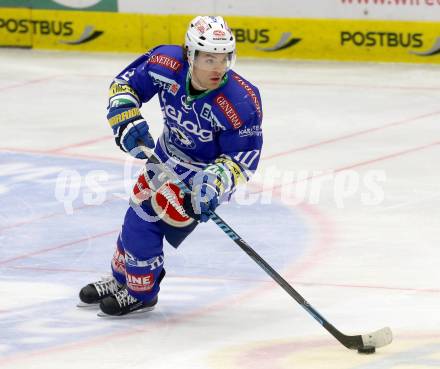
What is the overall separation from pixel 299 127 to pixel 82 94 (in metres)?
2.13

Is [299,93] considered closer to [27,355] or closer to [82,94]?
[82,94]

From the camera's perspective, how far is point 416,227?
7715 millimetres

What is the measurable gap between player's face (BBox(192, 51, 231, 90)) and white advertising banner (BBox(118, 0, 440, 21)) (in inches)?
249

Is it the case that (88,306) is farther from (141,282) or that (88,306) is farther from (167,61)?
(167,61)

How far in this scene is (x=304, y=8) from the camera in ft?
40.5

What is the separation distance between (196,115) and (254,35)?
661 centimetres

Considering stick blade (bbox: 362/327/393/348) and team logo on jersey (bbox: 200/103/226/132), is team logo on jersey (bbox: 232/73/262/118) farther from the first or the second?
stick blade (bbox: 362/327/393/348)

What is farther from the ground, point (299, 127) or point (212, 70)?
point (212, 70)

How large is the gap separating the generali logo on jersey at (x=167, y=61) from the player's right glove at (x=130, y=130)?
23cm

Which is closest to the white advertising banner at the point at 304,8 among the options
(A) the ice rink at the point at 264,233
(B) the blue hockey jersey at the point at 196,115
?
(A) the ice rink at the point at 264,233

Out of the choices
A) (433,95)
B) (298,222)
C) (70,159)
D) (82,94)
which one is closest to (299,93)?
(433,95)

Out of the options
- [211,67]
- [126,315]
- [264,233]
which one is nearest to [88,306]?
[126,315]

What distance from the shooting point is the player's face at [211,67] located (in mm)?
5898

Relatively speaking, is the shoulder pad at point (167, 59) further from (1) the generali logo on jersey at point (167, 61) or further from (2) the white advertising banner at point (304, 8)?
(2) the white advertising banner at point (304, 8)
